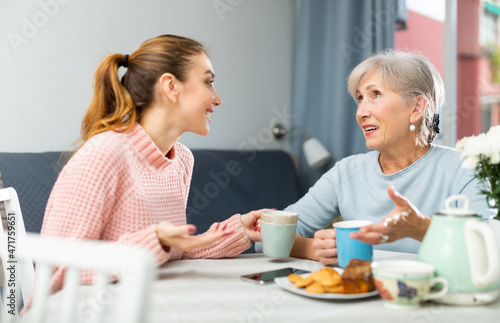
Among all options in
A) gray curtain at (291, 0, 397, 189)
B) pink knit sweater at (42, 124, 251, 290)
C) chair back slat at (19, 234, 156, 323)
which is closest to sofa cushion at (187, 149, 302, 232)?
gray curtain at (291, 0, 397, 189)

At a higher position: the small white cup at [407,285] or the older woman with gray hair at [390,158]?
the older woman with gray hair at [390,158]

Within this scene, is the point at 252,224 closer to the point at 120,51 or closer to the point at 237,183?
the point at 237,183

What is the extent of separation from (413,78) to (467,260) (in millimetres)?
956

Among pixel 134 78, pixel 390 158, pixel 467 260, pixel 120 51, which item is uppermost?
pixel 120 51

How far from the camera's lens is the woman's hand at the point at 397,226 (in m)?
0.94

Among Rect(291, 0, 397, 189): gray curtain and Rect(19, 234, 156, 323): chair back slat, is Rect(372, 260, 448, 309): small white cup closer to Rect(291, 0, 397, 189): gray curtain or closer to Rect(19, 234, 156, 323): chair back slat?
Rect(19, 234, 156, 323): chair back slat

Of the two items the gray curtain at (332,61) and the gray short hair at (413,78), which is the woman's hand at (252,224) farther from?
the gray curtain at (332,61)

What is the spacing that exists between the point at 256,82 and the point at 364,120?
1.57 meters

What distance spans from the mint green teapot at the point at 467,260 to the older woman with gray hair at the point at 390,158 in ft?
2.11

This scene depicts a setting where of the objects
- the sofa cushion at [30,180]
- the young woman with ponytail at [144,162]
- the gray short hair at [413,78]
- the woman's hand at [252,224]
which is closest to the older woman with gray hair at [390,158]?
the gray short hair at [413,78]

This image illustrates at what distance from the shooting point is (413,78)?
5.35 ft

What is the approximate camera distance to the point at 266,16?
319cm

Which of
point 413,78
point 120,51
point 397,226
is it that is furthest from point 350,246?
point 120,51

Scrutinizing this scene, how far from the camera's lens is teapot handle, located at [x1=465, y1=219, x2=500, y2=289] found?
0.78 metres
